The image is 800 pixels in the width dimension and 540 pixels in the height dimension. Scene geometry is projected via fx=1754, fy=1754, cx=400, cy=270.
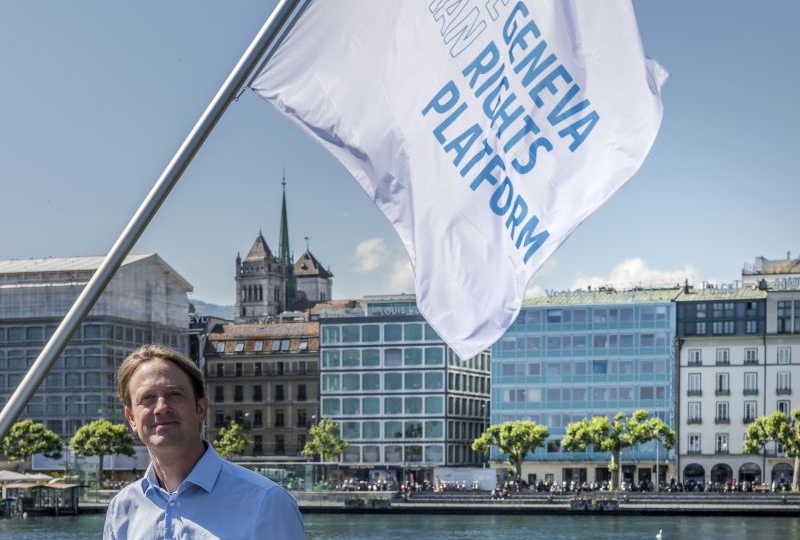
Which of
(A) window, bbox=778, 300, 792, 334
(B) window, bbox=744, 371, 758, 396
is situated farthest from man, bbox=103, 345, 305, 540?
(A) window, bbox=778, 300, 792, 334

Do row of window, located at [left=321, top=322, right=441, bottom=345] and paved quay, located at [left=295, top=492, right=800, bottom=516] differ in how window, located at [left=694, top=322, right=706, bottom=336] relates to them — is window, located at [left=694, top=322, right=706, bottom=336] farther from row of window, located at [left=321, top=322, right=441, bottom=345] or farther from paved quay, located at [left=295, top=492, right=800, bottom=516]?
row of window, located at [left=321, top=322, right=441, bottom=345]

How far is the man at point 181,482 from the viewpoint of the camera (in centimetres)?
331

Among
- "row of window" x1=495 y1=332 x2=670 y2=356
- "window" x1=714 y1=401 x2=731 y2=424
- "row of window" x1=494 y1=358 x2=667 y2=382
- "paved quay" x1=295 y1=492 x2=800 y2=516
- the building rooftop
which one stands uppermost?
the building rooftop

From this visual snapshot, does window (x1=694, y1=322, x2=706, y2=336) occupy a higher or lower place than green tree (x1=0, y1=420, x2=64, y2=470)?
higher

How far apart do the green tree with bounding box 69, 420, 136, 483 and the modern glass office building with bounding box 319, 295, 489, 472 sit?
15.5 m

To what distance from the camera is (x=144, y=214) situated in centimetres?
505

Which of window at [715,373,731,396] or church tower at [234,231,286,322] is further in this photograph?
church tower at [234,231,286,322]

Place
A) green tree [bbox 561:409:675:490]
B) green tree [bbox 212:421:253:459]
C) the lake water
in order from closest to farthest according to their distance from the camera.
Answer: the lake water < green tree [bbox 561:409:675:490] < green tree [bbox 212:421:253:459]

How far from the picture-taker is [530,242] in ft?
18.5

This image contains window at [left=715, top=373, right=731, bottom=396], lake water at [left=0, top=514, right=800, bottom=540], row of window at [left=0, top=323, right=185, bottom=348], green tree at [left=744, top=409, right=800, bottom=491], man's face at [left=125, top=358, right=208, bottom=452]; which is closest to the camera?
man's face at [left=125, top=358, right=208, bottom=452]

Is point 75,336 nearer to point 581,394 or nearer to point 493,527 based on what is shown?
point 581,394

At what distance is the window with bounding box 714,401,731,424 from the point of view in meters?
98.5

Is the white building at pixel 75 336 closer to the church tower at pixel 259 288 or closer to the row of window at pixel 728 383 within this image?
the row of window at pixel 728 383

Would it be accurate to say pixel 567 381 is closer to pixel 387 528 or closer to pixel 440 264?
pixel 387 528
